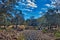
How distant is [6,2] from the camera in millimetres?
2600

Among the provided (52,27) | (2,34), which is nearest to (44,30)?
(52,27)

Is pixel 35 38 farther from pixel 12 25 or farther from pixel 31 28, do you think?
pixel 12 25

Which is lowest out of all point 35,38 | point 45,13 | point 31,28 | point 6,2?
point 35,38

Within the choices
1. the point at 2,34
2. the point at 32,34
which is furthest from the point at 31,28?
the point at 2,34

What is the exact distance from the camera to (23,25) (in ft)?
8.15

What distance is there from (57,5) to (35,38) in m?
0.68

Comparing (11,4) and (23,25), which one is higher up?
(11,4)

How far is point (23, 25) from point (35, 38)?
0.30 m

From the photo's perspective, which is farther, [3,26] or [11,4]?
[11,4]

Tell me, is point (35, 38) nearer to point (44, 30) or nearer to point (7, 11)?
point (44, 30)

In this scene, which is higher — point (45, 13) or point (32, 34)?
point (45, 13)

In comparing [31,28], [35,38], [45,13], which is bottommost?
[35,38]

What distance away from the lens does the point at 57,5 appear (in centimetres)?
250

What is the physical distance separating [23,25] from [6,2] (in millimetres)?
519
